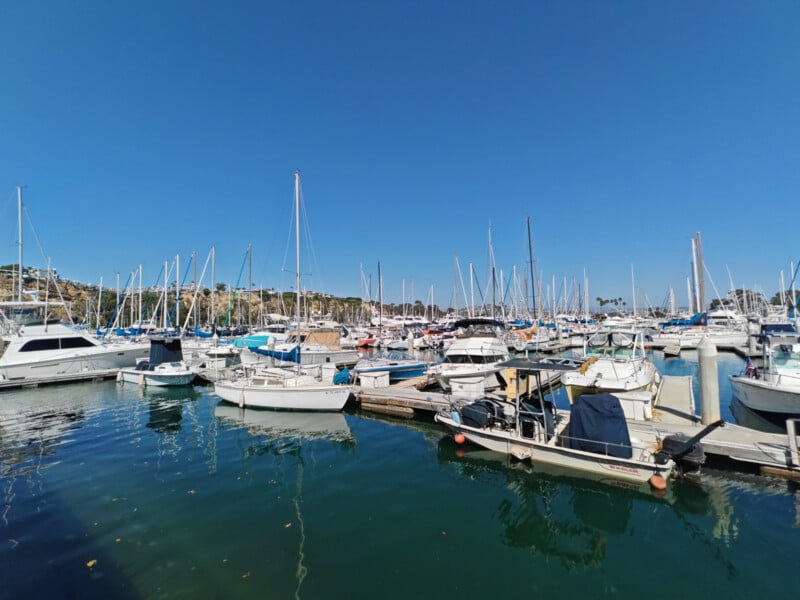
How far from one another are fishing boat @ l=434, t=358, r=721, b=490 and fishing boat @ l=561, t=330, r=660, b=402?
2534mm

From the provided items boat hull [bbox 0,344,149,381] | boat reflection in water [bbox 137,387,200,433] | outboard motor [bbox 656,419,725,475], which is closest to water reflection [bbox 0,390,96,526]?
boat reflection in water [bbox 137,387,200,433]

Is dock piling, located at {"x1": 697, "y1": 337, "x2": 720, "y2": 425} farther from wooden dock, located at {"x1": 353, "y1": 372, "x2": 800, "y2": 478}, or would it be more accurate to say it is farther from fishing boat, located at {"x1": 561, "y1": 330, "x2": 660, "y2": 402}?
fishing boat, located at {"x1": 561, "y1": 330, "x2": 660, "y2": 402}

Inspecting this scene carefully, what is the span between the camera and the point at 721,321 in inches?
2544

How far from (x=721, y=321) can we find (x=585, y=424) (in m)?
73.8

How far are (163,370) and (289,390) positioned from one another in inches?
523

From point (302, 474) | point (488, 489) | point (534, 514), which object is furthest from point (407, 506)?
point (302, 474)

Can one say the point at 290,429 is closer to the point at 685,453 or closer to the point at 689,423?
the point at 685,453

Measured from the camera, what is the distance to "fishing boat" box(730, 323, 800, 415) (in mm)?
13930

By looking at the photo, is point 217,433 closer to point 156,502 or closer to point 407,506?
point 156,502

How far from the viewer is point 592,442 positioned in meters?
10.3

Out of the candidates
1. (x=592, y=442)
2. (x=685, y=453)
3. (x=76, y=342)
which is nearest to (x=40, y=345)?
(x=76, y=342)

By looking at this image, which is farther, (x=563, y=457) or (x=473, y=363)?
(x=473, y=363)

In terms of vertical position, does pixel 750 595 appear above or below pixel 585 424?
below

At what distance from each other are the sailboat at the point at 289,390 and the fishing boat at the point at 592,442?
790cm
